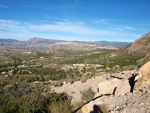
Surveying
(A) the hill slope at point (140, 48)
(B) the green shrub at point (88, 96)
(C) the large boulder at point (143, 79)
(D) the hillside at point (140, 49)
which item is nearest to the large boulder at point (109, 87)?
(B) the green shrub at point (88, 96)

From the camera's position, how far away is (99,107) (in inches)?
181

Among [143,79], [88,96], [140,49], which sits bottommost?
[88,96]

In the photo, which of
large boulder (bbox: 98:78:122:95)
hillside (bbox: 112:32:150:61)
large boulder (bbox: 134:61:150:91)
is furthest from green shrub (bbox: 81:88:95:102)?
hillside (bbox: 112:32:150:61)

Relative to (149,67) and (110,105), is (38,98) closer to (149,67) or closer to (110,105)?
(110,105)

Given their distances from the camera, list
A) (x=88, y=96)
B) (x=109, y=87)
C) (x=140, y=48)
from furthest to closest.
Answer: (x=140, y=48) → (x=88, y=96) → (x=109, y=87)

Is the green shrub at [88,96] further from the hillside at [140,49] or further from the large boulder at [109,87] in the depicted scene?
the hillside at [140,49]

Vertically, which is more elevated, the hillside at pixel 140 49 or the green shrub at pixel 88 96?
the hillside at pixel 140 49

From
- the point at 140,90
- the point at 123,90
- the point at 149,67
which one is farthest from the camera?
the point at 123,90

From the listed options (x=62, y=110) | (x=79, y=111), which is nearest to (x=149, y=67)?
(x=79, y=111)

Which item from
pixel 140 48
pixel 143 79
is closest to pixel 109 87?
pixel 143 79

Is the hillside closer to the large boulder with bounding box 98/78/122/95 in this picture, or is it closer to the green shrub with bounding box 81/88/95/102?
the large boulder with bounding box 98/78/122/95

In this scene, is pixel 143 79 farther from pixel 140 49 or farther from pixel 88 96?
pixel 140 49

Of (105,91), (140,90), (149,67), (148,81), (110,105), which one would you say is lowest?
(105,91)

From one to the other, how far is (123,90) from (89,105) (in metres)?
2.39
